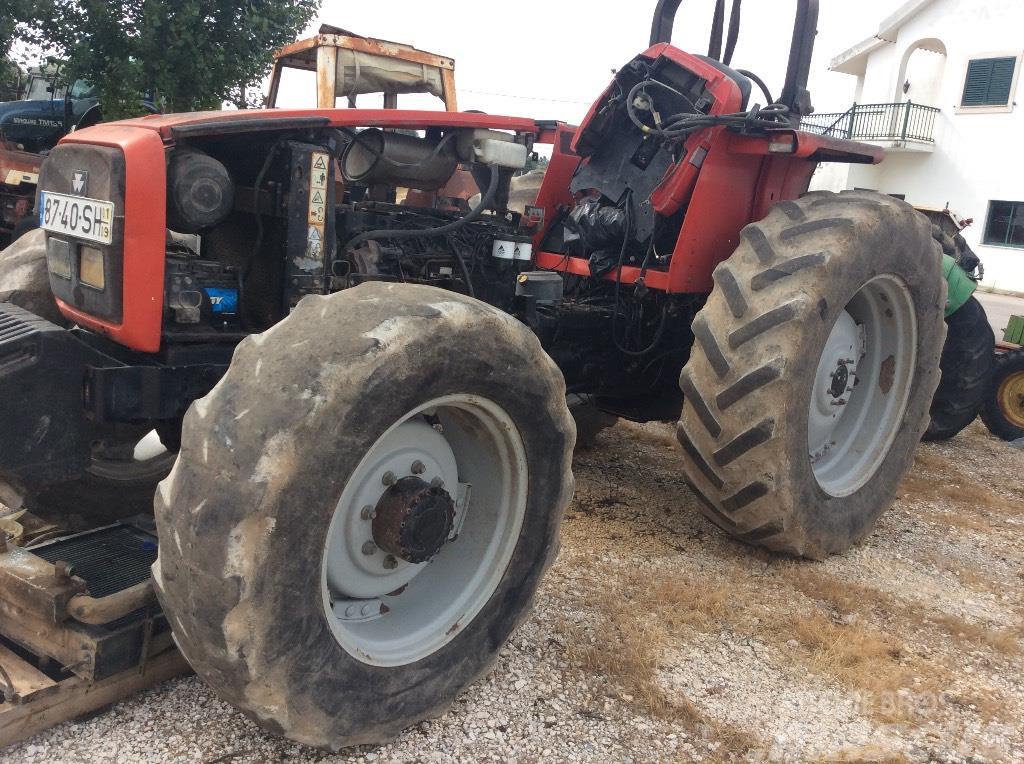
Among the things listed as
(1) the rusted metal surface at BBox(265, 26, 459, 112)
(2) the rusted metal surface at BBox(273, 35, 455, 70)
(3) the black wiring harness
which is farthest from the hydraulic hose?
(2) the rusted metal surface at BBox(273, 35, 455, 70)

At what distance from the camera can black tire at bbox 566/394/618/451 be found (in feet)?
15.8

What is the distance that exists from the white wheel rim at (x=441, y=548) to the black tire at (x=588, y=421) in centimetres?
209

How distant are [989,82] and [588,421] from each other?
72.8 ft

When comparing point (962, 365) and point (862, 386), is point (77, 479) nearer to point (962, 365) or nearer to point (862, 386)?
point (862, 386)

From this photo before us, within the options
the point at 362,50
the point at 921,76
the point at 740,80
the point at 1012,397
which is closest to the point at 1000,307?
the point at 921,76

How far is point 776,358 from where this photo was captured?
10.3 ft

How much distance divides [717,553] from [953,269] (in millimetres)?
3163

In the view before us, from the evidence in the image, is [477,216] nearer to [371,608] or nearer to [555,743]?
[371,608]

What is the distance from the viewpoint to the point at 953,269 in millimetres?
5727

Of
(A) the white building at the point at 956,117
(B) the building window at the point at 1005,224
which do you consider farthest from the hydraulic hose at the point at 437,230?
(B) the building window at the point at 1005,224

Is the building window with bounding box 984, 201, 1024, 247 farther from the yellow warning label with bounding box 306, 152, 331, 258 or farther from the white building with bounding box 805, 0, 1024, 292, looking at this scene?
the yellow warning label with bounding box 306, 152, 331, 258

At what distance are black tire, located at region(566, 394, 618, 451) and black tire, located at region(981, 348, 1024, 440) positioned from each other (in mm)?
3264

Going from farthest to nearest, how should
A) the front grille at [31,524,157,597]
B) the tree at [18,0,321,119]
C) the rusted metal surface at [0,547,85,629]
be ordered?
1. the tree at [18,0,321,119]
2. the front grille at [31,524,157,597]
3. the rusted metal surface at [0,547,85,629]

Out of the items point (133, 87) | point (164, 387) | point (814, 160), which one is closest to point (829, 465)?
point (814, 160)
